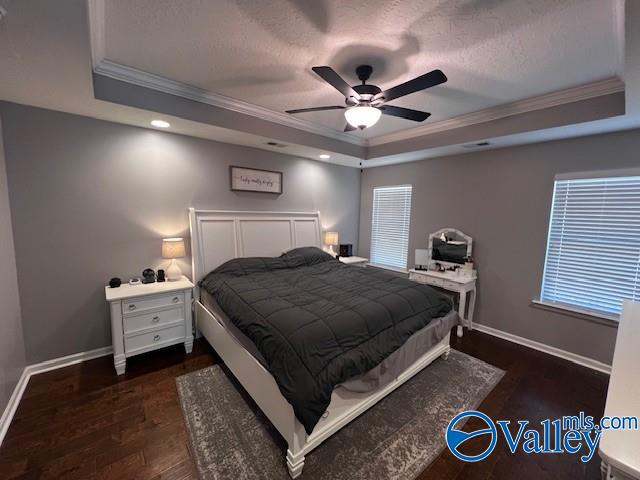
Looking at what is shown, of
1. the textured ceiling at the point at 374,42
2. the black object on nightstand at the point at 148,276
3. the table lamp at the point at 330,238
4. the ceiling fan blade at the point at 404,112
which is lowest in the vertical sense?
the black object on nightstand at the point at 148,276

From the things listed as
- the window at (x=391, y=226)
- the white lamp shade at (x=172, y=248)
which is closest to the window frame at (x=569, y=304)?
the window at (x=391, y=226)

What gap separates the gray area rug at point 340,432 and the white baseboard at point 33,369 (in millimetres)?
1026

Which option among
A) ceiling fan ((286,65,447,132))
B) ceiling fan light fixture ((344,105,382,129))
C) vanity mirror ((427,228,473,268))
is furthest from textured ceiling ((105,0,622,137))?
vanity mirror ((427,228,473,268))

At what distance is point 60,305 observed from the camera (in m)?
2.45

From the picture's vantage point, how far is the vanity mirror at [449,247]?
3555 millimetres

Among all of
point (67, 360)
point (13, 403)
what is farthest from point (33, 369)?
point (13, 403)

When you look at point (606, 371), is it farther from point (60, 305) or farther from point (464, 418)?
point (60, 305)

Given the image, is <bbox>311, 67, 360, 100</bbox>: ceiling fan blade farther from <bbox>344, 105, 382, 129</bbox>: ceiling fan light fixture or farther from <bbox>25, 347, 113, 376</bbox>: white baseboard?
<bbox>25, 347, 113, 376</bbox>: white baseboard

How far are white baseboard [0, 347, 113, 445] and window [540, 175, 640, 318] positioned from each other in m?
4.88

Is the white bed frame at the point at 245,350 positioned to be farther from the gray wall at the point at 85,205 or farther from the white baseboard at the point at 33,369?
the white baseboard at the point at 33,369

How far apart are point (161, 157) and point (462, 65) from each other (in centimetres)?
304

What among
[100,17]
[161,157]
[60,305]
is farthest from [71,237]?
[100,17]

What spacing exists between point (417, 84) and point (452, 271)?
105 inches

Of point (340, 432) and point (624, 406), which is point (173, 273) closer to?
point (340, 432)
